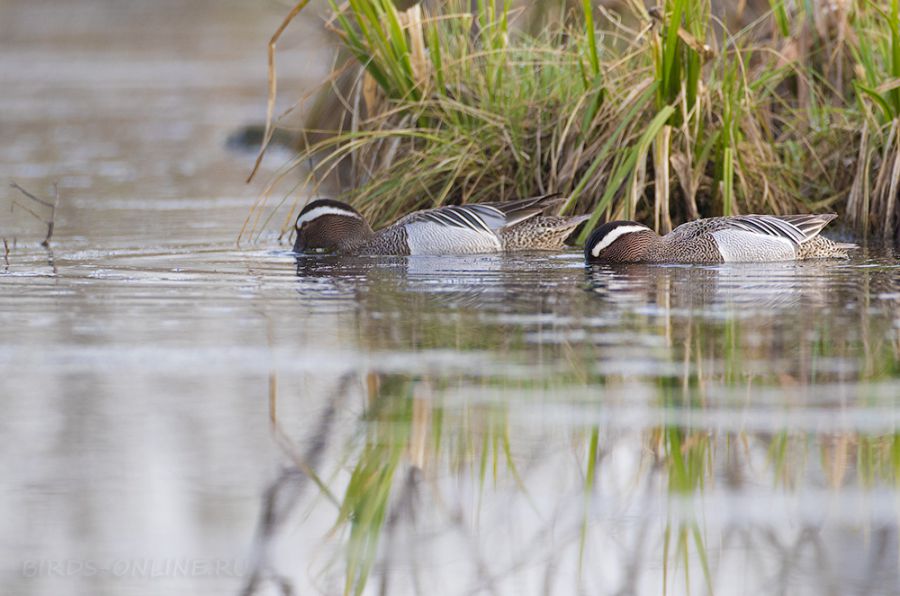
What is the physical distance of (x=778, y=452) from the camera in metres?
4.95

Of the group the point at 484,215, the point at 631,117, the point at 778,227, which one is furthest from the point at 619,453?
the point at 631,117

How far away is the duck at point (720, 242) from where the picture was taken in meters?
9.82

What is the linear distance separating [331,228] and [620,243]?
2.15m

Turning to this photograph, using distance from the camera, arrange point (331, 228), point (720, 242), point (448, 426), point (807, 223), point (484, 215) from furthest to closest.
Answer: point (331, 228), point (484, 215), point (807, 223), point (720, 242), point (448, 426)

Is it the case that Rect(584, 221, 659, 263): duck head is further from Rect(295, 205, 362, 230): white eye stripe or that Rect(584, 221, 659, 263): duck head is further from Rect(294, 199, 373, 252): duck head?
Rect(295, 205, 362, 230): white eye stripe

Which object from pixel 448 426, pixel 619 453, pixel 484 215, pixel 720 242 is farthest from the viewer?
pixel 484 215

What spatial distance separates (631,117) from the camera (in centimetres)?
1064

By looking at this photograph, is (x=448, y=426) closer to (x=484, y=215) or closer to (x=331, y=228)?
(x=484, y=215)

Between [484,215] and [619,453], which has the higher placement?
[484,215]

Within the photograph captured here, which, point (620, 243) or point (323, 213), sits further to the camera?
point (323, 213)

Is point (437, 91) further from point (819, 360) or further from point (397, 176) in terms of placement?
point (819, 360)

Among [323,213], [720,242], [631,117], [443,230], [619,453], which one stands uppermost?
[631,117]

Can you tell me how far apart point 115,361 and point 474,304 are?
83.8 inches

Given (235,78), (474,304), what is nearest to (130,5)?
(235,78)
